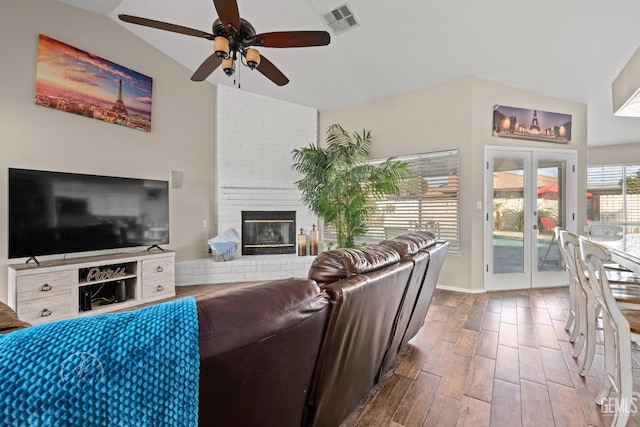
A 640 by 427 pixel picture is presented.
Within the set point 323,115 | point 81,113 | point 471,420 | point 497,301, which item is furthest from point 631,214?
point 81,113

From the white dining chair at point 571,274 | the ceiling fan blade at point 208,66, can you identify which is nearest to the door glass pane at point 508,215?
the white dining chair at point 571,274

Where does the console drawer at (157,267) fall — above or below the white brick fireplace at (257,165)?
below

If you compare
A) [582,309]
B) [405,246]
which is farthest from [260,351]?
[582,309]

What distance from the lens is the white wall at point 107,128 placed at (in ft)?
Answer: 9.30

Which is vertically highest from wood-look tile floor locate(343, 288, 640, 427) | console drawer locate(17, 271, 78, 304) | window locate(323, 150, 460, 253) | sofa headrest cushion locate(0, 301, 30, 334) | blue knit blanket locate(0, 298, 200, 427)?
window locate(323, 150, 460, 253)

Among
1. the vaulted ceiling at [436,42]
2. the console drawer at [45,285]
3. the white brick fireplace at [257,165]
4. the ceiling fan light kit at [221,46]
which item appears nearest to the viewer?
the ceiling fan light kit at [221,46]

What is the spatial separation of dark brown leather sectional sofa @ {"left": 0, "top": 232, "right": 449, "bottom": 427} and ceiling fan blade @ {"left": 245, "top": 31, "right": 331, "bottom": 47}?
6.14 feet

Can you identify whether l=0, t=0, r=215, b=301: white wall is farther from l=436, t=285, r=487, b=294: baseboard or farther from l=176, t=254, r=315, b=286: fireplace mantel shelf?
l=436, t=285, r=487, b=294: baseboard

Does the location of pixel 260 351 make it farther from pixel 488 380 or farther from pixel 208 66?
pixel 208 66

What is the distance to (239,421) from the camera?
80 cm

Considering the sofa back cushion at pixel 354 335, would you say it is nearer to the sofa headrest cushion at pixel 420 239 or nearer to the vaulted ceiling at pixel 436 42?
the sofa headrest cushion at pixel 420 239

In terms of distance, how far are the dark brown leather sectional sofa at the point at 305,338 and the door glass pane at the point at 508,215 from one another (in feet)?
9.47

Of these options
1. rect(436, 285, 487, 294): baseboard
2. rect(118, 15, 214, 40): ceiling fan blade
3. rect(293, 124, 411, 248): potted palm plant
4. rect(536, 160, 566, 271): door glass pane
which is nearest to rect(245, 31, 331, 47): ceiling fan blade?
rect(118, 15, 214, 40): ceiling fan blade

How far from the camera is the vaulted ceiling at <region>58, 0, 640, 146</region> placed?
2.75 m
